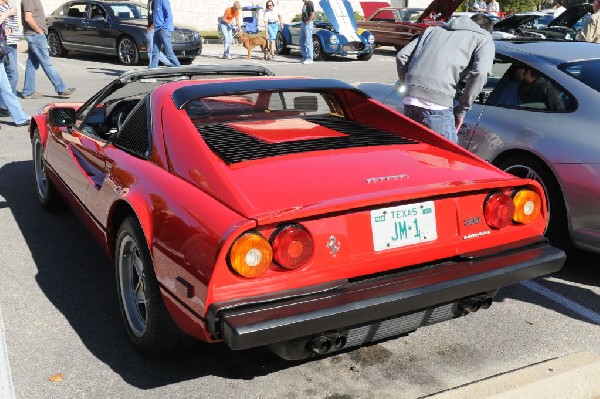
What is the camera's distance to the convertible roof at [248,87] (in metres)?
3.65

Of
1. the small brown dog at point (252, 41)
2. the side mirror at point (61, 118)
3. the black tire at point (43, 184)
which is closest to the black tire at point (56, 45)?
the small brown dog at point (252, 41)

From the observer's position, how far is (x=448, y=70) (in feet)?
16.5

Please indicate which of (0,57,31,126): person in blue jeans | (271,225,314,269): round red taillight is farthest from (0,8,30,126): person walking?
(271,225,314,269): round red taillight

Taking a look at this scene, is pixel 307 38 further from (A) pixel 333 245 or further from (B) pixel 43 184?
(A) pixel 333 245

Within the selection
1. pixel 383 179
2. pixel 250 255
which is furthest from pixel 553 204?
pixel 250 255

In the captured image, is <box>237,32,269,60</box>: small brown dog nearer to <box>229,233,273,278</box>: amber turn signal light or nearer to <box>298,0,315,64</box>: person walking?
<box>298,0,315,64</box>: person walking

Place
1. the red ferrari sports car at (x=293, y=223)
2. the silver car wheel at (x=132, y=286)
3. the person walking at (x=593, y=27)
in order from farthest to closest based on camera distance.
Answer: the person walking at (x=593, y=27)
the silver car wheel at (x=132, y=286)
the red ferrari sports car at (x=293, y=223)

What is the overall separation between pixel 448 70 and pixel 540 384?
2.59 m

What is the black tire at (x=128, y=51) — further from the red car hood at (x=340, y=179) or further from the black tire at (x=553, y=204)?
the red car hood at (x=340, y=179)

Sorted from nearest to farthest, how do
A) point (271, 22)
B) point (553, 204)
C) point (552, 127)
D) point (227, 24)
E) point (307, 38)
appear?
1. point (553, 204)
2. point (552, 127)
3. point (307, 38)
4. point (227, 24)
5. point (271, 22)

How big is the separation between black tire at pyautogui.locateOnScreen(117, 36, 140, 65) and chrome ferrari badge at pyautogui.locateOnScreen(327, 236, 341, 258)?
46.8 feet

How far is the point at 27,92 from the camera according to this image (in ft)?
38.4

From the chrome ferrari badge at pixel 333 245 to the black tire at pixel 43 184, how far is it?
11.3 ft

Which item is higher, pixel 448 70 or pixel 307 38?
pixel 448 70
